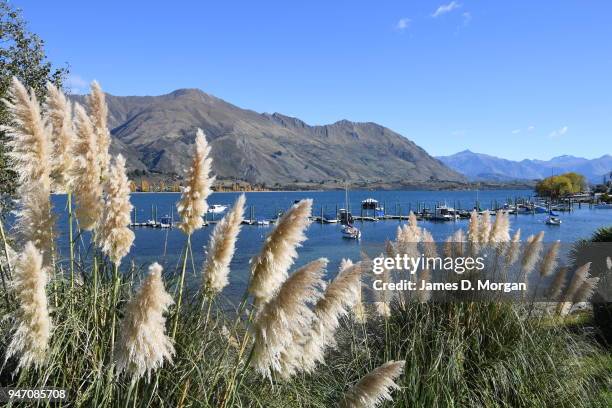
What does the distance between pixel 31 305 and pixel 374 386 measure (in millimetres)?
1947

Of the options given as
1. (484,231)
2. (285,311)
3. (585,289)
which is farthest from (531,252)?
(285,311)

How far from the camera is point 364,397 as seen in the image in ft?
10.5

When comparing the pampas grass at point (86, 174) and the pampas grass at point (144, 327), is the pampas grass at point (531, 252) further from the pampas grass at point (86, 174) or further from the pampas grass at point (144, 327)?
the pampas grass at point (144, 327)

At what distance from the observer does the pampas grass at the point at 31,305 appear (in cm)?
287

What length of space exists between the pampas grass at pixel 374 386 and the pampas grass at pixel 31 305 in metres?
1.80

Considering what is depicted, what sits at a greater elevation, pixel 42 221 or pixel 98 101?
pixel 98 101

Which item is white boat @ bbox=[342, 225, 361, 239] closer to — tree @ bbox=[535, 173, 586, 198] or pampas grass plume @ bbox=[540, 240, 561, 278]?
pampas grass plume @ bbox=[540, 240, 561, 278]

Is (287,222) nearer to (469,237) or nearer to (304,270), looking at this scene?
(304,270)

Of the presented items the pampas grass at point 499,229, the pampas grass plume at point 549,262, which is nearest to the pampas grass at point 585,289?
the pampas grass plume at point 549,262

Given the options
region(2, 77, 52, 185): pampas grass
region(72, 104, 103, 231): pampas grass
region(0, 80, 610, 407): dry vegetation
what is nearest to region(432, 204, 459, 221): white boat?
region(0, 80, 610, 407): dry vegetation

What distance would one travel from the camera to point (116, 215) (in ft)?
12.4

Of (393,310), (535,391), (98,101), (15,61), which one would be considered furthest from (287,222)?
(15,61)

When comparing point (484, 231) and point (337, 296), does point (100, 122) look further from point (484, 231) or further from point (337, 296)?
point (484, 231)

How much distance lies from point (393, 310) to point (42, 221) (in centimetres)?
427
